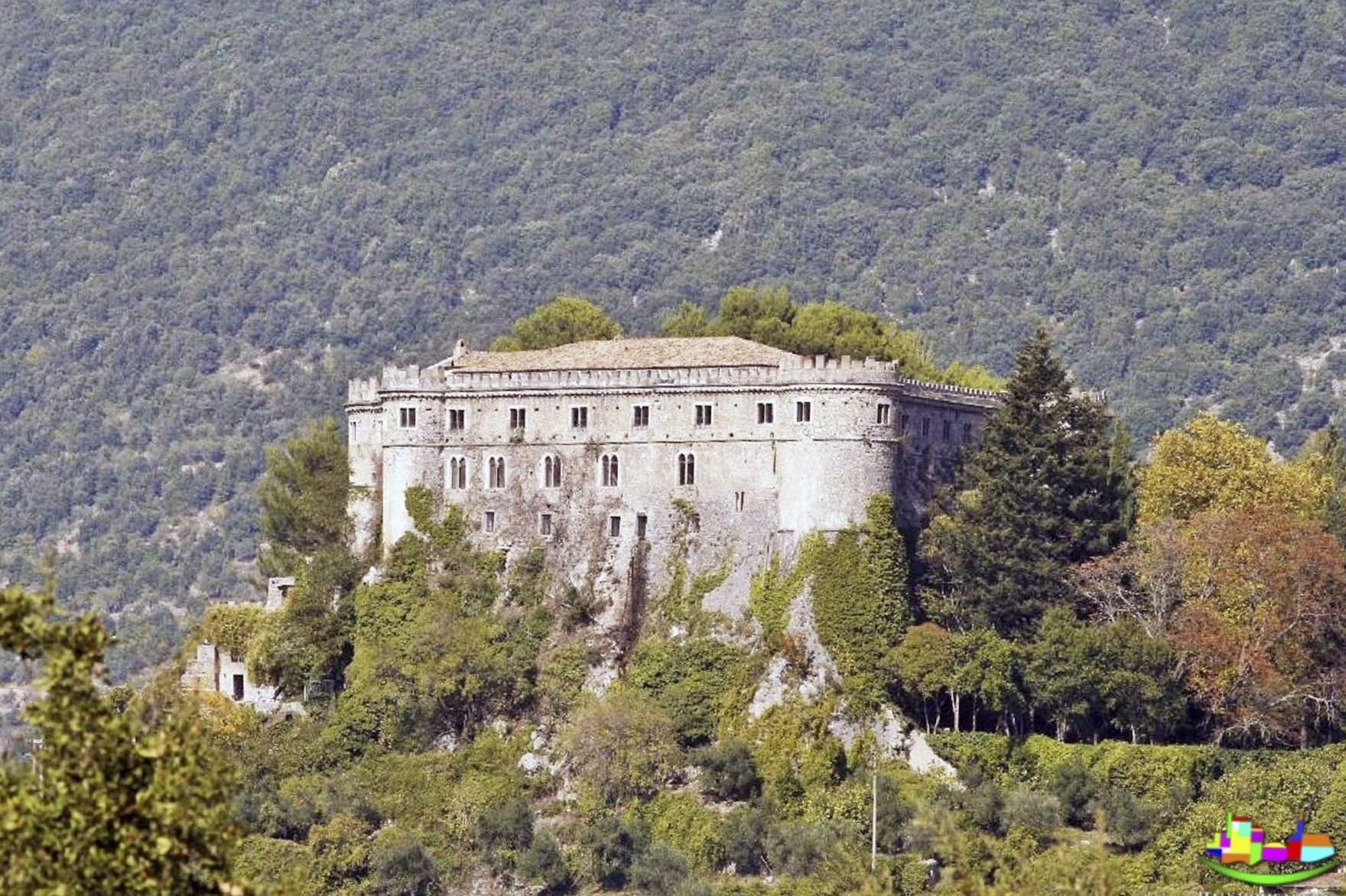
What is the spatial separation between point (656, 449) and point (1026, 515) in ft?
35.7

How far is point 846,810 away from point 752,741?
4212 millimetres

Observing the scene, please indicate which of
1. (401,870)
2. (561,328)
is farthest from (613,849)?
(561,328)

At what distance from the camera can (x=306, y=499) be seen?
381 ft

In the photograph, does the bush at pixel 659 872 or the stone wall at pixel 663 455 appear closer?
the bush at pixel 659 872

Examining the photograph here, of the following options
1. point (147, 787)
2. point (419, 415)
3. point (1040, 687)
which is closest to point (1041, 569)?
point (1040, 687)

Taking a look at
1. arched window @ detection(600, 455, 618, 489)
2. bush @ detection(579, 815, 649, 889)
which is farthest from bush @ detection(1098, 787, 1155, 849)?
arched window @ detection(600, 455, 618, 489)

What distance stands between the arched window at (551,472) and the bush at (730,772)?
399 inches

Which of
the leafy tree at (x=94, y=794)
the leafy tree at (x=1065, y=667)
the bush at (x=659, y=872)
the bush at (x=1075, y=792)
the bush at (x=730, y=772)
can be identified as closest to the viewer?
the leafy tree at (x=94, y=794)

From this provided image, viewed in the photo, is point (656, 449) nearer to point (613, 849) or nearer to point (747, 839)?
point (613, 849)

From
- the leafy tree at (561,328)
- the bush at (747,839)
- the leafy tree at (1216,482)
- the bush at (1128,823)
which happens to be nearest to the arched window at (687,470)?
the bush at (747,839)

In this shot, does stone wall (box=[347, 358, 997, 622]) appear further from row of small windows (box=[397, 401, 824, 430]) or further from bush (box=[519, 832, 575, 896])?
bush (box=[519, 832, 575, 896])

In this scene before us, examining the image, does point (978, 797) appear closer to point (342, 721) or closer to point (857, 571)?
point (857, 571)

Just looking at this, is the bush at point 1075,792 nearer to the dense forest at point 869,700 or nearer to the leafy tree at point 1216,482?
the dense forest at point 869,700

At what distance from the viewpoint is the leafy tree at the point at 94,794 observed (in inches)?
1820
